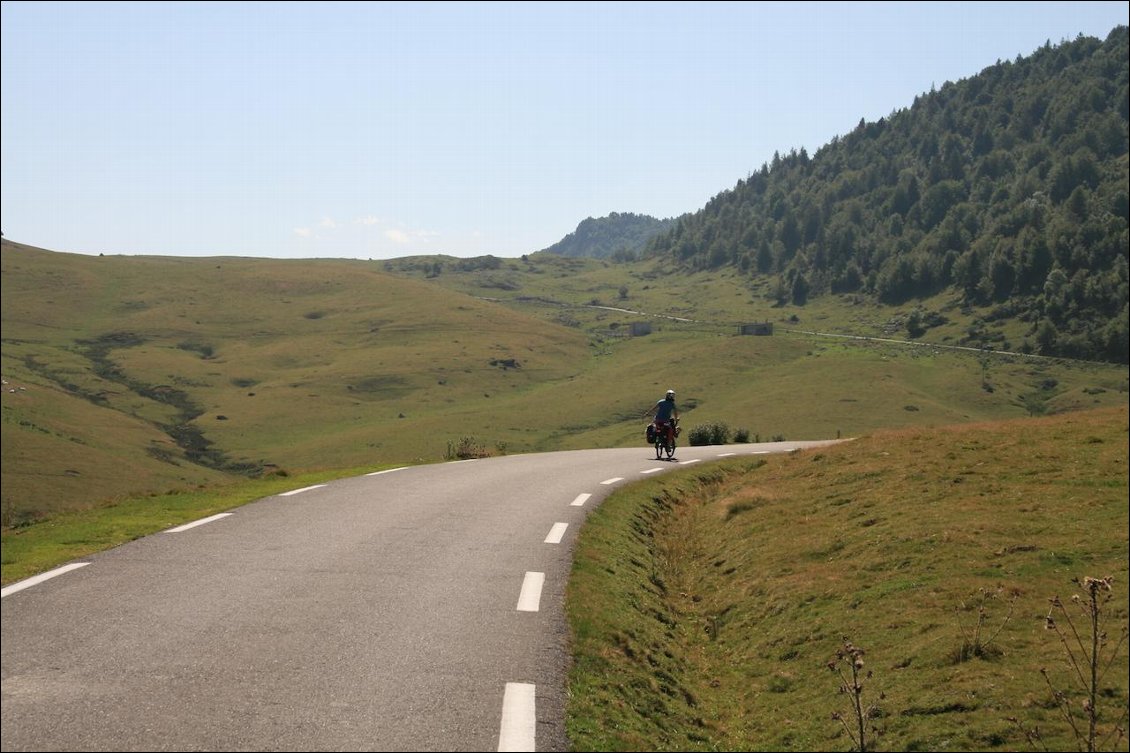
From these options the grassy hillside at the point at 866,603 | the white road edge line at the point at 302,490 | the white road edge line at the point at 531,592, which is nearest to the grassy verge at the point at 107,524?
the white road edge line at the point at 302,490

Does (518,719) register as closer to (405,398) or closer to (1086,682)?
(1086,682)

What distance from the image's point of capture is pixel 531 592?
417 inches

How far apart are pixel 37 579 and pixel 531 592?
5018mm

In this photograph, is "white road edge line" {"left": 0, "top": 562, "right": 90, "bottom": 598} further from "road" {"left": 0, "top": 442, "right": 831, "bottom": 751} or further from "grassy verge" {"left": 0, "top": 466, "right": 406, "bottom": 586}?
"grassy verge" {"left": 0, "top": 466, "right": 406, "bottom": 586}

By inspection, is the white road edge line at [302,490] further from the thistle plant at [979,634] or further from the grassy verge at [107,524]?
the thistle plant at [979,634]

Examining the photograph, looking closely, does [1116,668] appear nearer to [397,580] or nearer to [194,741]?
[397,580]

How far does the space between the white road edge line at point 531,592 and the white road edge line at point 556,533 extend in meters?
2.36

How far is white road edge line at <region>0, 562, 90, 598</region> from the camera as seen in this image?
30.4 feet

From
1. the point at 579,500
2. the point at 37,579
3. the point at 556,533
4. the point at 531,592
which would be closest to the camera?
the point at 37,579

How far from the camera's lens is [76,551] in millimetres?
11805

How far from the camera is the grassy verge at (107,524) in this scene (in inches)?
451

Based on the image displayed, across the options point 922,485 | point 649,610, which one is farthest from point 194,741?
point 922,485

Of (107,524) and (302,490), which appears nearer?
(107,524)

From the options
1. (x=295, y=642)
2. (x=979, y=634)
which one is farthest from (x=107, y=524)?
(x=979, y=634)
